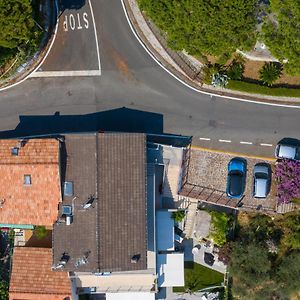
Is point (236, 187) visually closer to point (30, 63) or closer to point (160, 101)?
point (160, 101)

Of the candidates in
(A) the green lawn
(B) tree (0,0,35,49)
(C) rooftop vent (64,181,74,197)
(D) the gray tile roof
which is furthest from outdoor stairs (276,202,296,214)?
(B) tree (0,0,35,49)

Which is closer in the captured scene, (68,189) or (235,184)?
(68,189)

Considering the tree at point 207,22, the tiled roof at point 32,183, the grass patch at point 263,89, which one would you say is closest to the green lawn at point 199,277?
the tiled roof at point 32,183

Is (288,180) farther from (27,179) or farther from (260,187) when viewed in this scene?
(27,179)

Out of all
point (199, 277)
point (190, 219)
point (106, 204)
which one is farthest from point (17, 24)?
point (199, 277)

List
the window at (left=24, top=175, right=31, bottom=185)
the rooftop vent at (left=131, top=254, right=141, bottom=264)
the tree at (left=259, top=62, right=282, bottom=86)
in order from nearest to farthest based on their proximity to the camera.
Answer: the rooftop vent at (left=131, top=254, right=141, bottom=264) → the window at (left=24, top=175, right=31, bottom=185) → the tree at (left=259, top=62, right=282, bottom=86)

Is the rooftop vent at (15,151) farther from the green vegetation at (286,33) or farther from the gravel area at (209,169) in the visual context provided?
the green vegetation at (286,33)

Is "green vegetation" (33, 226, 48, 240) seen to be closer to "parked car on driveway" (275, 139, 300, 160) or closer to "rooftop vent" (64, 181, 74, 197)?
"rooftop vent" (64, 181, 74, 197)
